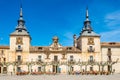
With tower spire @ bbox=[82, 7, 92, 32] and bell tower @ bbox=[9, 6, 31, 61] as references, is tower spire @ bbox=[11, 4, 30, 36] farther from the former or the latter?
tower spire @ bbox=[82, 7, 92, 32]

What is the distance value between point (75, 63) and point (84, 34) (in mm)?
8838

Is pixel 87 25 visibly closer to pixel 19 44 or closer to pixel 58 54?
pixel 58 54

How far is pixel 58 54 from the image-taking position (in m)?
65.8

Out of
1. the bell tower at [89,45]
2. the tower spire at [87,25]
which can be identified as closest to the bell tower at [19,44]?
the bell tower at [89,45]

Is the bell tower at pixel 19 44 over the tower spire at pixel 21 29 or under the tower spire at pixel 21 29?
under

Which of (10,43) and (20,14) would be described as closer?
(10,43)

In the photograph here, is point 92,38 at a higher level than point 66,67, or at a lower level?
higher

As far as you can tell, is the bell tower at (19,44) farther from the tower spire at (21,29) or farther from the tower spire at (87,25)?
the tower spire at (87,25)

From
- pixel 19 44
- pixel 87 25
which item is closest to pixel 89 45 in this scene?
pixel 87 25

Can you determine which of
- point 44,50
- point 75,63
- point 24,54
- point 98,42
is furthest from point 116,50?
point 24,54

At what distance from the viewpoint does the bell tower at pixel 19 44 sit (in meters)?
64.6

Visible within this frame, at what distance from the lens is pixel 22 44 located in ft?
215

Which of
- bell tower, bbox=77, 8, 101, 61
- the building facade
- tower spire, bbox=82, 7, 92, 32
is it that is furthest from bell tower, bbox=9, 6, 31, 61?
tower spire, bbox=82, 7, 92, 32

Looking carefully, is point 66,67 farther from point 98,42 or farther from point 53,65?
point 98,42
